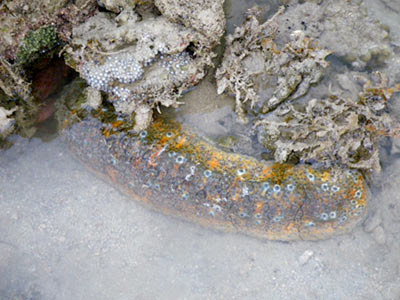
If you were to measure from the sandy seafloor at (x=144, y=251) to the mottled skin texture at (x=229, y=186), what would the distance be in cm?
18

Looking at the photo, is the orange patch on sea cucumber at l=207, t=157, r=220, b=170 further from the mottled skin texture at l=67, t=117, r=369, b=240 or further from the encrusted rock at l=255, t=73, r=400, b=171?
the encrusted rock at l=255, t=73, r=400, b=171

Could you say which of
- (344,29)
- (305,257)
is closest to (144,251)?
(305,257)

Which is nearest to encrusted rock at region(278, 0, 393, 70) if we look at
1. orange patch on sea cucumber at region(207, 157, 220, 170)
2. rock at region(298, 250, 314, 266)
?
orange patch on sea cucumber at region(207, 157, 220, 170)

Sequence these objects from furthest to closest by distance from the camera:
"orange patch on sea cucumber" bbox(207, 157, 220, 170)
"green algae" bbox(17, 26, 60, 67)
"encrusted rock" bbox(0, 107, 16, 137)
Result: "encrusted rock" bbox(0, 107, 16, 137) < "green algae" bbox(17, 26, 60, 67) < "orange patch on sea cucumber" bbox(207, 157, 220, 170)

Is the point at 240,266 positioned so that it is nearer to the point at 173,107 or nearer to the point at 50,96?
the point at 173,107

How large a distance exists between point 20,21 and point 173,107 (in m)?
1.48

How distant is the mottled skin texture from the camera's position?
325 centimetres

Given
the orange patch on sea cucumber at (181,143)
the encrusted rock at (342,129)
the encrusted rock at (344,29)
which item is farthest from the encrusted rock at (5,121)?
the encrusted rock at (344,29)

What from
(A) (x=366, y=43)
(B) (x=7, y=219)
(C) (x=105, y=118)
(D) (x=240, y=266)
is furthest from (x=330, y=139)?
(B) (x=7, y=219)

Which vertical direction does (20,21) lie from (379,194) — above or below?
above

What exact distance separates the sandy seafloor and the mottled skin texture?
0.18 m

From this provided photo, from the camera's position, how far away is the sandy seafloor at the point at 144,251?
3.36 metres

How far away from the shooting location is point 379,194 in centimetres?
341

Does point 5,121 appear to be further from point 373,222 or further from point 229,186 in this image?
point 373,222
